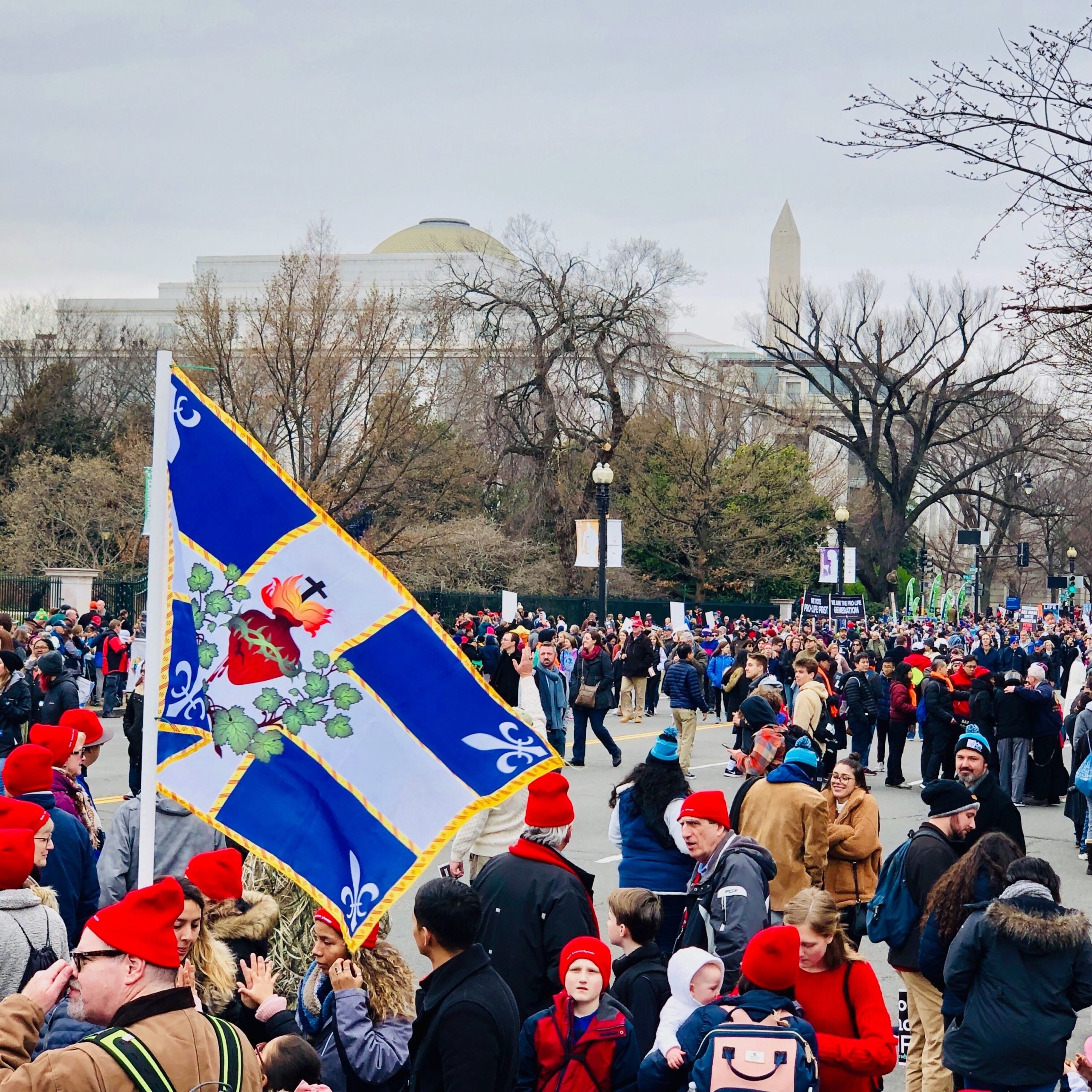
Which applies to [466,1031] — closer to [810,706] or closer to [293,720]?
[293,720]

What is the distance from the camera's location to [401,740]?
4949 millimetres

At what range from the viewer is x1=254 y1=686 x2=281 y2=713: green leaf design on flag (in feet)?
16.2

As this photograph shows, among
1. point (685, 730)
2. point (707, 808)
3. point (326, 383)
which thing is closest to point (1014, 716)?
point (685, 730)

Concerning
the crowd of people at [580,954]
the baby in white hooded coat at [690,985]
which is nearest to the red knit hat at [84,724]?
the crowd of people at [580,954]

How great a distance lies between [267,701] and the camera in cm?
495

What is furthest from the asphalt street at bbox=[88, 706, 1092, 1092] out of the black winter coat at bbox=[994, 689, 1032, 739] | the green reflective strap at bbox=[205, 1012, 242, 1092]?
the green reflective strap at bbox=[205, 1012, 242, 1092]

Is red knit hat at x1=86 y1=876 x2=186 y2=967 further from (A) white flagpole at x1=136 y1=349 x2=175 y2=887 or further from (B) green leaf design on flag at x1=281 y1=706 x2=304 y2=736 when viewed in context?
(B) green leaf design on flag at x1=281 y1=706 x2=304 y2=736

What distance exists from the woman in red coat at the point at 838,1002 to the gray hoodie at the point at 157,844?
2759mm

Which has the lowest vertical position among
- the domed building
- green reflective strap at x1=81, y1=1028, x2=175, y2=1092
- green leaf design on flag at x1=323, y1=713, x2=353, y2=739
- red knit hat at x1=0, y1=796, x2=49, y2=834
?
green reflective strap at x1=81, y1=1028, x2=175, y2=1092

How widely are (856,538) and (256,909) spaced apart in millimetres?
59443

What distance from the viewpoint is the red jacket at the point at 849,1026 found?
5059mm

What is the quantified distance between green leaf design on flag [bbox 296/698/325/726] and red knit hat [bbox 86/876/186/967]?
145 centimetres

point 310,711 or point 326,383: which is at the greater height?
point 326,383

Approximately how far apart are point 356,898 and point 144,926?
1.41 metres
